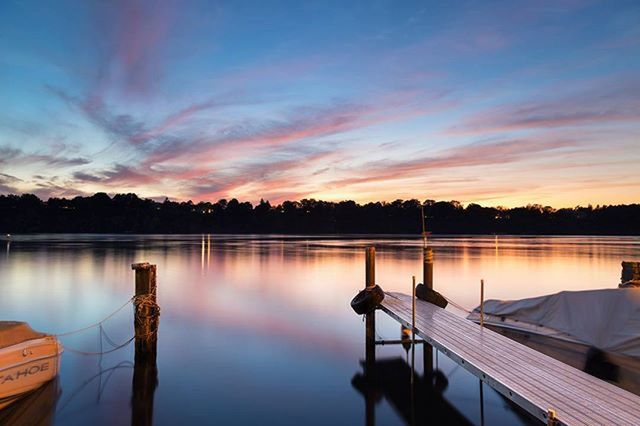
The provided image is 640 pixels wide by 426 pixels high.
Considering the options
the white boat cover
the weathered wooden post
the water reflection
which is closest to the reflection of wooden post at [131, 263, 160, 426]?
the water reflection

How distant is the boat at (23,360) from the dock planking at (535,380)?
7.92 meters

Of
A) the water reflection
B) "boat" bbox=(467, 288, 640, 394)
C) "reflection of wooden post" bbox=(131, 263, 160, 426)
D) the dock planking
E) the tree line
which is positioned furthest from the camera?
the tree line

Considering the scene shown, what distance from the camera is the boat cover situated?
8232mm

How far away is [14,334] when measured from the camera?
852 cm

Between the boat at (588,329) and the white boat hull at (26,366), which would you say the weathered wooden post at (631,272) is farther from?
the white boat hull at (26,366)

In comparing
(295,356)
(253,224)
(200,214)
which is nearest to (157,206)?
(200,214)

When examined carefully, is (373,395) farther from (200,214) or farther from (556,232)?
(556,232)

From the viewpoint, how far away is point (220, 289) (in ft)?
86.1

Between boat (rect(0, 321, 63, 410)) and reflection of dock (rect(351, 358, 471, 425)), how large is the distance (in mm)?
6582

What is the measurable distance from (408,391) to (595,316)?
4.79 m

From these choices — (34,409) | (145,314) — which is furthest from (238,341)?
(34,409)

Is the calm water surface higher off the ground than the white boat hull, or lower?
lower

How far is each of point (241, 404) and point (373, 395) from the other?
9.39 feet

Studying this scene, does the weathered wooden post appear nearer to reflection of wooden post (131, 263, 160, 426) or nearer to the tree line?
reflection of wooden post (131, 263, 160, 426)
